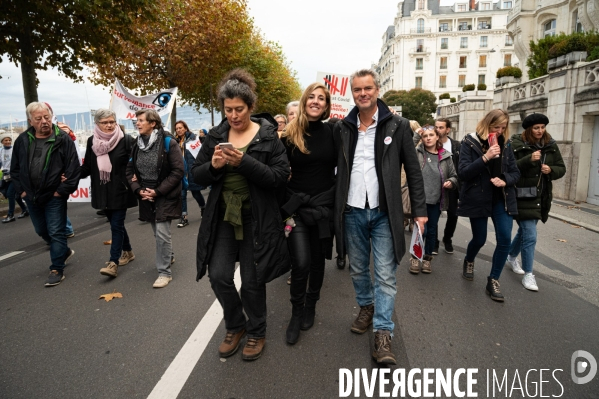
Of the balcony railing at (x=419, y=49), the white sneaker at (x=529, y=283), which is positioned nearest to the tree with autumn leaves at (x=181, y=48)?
the white sneaker at (x=529, y=283)

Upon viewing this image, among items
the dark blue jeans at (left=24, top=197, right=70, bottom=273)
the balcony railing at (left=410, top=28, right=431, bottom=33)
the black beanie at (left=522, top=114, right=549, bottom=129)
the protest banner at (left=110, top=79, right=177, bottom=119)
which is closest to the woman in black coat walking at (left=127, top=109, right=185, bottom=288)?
the dark blue jeans at (left=24, top=197, right=70, bottom=273)

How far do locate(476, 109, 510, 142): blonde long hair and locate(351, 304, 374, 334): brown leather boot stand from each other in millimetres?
2308

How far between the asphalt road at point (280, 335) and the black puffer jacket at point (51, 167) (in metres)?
1.14

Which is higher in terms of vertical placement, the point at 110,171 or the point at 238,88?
the point at 238,88

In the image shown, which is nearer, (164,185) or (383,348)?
(383,348)

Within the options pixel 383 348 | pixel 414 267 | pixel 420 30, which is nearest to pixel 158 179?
pixel 383 348

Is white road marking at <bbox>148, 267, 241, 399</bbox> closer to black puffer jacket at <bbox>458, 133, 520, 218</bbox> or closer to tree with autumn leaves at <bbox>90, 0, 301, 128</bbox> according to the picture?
black puffer jacket at <bbox>458, 133, 520, 218</bbox>

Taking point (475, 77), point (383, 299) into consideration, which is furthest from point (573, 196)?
point (475, 77)

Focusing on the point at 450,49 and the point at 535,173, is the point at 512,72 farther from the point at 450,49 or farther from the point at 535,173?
the point at 450,49

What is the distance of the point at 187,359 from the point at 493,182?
11.6ft

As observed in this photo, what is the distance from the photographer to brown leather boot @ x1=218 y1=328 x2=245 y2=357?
118 inches

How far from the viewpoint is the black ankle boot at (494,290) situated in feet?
13.4

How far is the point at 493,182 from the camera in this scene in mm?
4203

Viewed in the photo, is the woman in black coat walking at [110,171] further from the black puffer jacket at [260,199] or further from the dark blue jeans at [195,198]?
the dark blue jeans at [195,198]
